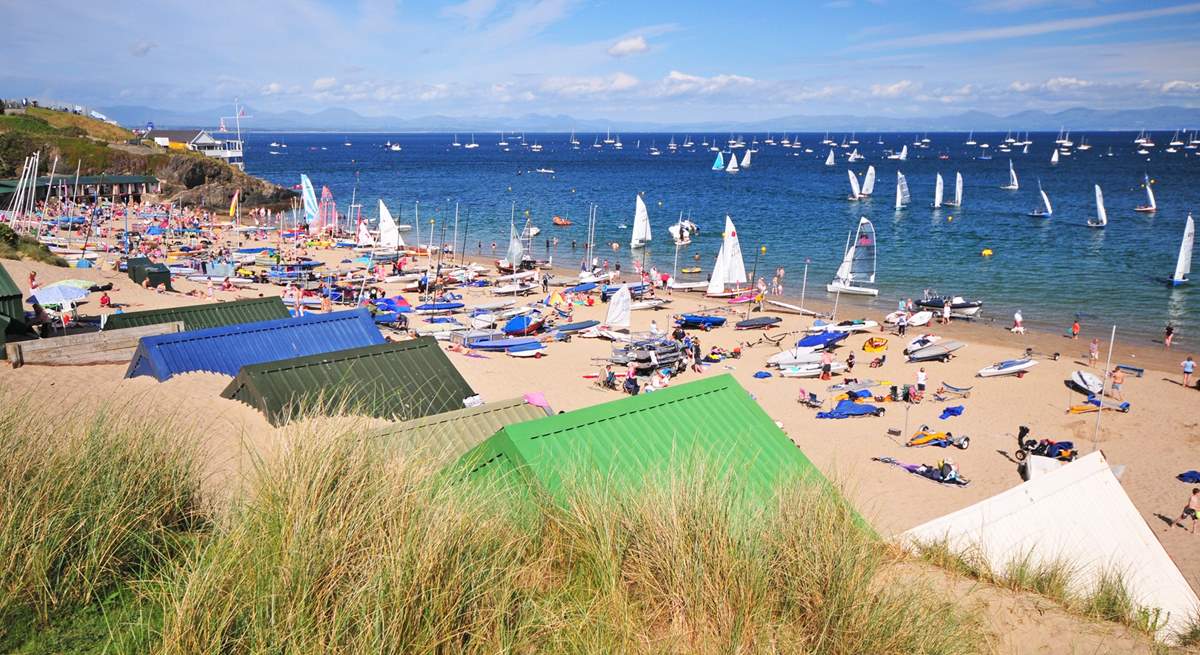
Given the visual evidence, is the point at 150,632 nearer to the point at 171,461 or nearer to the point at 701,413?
the point at 171,461

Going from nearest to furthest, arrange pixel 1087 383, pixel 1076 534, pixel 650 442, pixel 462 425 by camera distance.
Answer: pixel 650 442
pixel 1076 534
pixel 462 425
pixel 1087 383

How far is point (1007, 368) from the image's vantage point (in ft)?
77.3

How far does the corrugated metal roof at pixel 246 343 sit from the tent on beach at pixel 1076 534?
1010 cm

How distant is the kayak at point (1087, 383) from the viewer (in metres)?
21.7

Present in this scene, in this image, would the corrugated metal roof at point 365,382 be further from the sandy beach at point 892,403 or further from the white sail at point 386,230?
the white sail at point 386,230

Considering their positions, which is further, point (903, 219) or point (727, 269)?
point (903, 219)

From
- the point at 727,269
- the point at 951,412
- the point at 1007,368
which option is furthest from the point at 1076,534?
the point at 727,269

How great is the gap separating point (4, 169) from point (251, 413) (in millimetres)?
67232

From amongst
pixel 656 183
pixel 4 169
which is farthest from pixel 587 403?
pixel 656 183

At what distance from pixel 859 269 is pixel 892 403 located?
17.7m

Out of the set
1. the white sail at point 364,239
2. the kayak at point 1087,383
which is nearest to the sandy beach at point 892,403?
the kayak at point 1087,383

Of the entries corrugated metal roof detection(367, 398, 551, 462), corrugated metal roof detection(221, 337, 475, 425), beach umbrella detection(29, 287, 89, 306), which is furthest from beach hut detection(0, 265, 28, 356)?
corrugated metal roof detection(367, 398, 551, 462)

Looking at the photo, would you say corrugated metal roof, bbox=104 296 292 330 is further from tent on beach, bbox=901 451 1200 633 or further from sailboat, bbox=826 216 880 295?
sailboat, bbox=826 216 880 295

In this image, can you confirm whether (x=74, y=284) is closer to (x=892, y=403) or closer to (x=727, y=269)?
(x=892, y=403)
